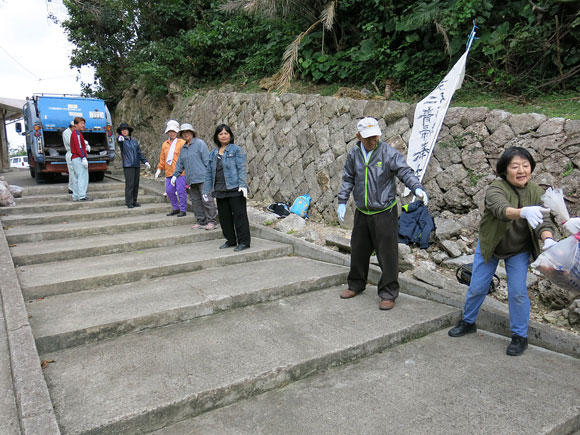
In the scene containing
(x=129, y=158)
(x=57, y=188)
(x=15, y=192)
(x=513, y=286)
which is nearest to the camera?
(x=513, y=286)

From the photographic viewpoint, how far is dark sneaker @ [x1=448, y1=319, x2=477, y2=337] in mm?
3676

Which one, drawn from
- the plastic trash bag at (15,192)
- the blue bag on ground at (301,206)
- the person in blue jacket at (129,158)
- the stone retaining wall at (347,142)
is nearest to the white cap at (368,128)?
the stone retaining wall at (347,142)

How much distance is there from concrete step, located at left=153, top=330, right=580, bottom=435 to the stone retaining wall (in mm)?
2656

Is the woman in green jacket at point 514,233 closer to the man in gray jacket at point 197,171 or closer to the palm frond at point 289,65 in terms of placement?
the man in gray jacket at point 197,171

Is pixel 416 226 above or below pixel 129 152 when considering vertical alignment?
below

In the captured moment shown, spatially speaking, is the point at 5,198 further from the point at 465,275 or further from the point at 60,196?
the point at 465,275

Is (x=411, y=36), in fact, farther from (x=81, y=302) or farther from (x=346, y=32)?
(x=81, y=302)

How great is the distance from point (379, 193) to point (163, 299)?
2.40m

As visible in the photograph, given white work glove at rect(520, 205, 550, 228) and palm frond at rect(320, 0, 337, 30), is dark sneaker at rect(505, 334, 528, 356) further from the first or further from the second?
palm frond at rect(320, 0, 337, 30)

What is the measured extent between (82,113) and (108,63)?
248 inches

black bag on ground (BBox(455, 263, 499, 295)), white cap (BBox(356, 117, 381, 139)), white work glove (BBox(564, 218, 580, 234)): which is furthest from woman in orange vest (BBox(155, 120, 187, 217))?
white work glove (BBox(564, 218, 580, 234))

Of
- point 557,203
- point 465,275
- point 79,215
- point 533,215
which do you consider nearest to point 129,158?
point 79,215

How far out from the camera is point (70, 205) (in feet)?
27.0

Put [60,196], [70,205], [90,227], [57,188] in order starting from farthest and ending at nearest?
1. [57,188]
2. [60,196]
3. [70,205]
4. [90,227]
